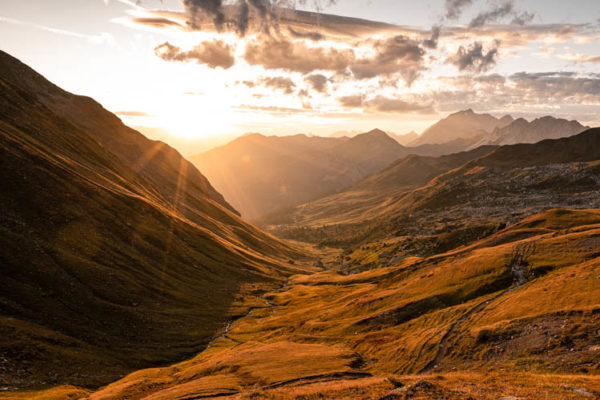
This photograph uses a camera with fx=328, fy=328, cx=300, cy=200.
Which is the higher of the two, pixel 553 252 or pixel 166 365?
pixel 553 252

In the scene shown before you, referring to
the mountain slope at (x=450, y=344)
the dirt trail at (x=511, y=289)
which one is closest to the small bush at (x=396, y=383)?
the mountain slope at (x=450, y=344)

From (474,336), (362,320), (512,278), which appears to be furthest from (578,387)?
(362,320)

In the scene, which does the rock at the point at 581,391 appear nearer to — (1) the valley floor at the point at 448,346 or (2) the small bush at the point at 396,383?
(1) the valley floor at the point at 448,346

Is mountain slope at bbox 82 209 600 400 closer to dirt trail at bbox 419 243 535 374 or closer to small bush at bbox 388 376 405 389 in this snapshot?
dirt trail at bbox 419 243 535 374

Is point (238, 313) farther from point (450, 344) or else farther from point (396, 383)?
point (396, 383)

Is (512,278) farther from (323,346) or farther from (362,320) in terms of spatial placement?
(323,346)

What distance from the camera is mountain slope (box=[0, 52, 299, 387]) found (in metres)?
78.6

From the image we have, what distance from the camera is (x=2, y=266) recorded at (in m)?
88.8

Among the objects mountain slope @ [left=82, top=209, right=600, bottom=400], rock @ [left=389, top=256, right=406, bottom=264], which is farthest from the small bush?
rock @ [left=389, top=256, right=406, bottom=264]

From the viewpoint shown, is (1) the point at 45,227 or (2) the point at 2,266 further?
(1) the point at 45,227

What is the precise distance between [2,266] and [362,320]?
96.6 meters

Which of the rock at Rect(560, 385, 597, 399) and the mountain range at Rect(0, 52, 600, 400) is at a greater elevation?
the rock at Rect(560, 385, 597, 399)

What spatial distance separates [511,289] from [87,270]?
395 feet

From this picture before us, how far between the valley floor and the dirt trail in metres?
0.18
